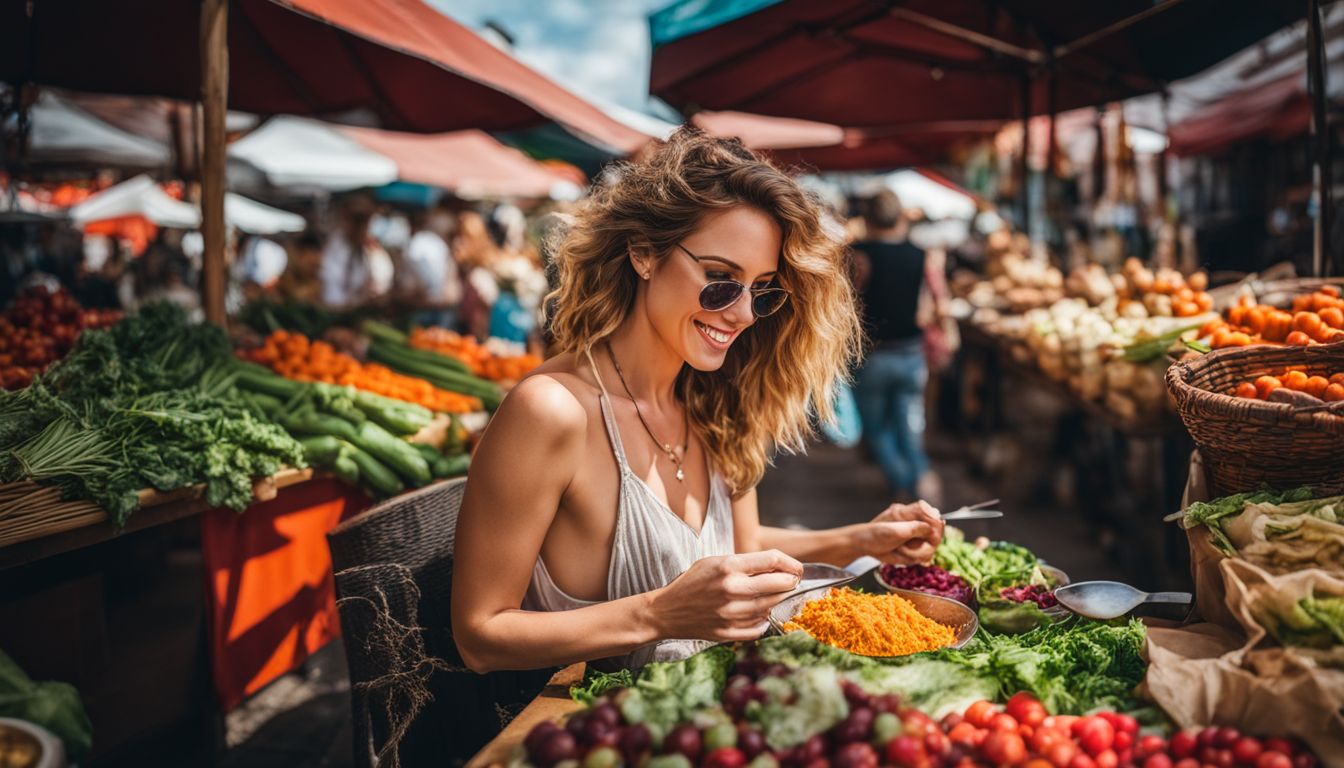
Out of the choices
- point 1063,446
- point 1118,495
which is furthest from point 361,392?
point 1063,446

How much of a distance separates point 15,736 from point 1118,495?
556cm

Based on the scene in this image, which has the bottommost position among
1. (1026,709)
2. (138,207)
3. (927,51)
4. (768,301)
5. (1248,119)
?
(1026,709)

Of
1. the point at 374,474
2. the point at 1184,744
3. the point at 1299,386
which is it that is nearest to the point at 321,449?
the point at 374,474

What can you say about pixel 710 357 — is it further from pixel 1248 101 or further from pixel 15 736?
pixel 1248 101

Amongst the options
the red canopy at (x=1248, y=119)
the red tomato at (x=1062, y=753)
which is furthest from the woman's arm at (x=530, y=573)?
the red canopy at (x=1248, y=119)

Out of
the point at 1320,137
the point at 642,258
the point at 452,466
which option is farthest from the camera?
the point at 452,466

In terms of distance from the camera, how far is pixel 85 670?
3365 millimetres

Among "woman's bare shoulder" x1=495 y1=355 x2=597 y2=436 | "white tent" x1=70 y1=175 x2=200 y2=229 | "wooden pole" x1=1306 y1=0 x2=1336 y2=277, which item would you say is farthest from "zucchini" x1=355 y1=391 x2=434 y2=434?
"white tent" x1=70 y1=175 x2=200 y2=229

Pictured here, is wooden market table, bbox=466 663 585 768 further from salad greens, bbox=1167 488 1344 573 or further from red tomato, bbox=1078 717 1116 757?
salad greens, bbox=1167 488 1344 573

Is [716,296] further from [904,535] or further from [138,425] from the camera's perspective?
[138,425]

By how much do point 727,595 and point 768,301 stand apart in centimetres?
88

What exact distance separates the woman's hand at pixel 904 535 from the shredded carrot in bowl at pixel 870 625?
264 mm

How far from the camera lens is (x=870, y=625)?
201 centimetres

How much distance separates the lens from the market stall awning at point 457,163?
1102 cm
